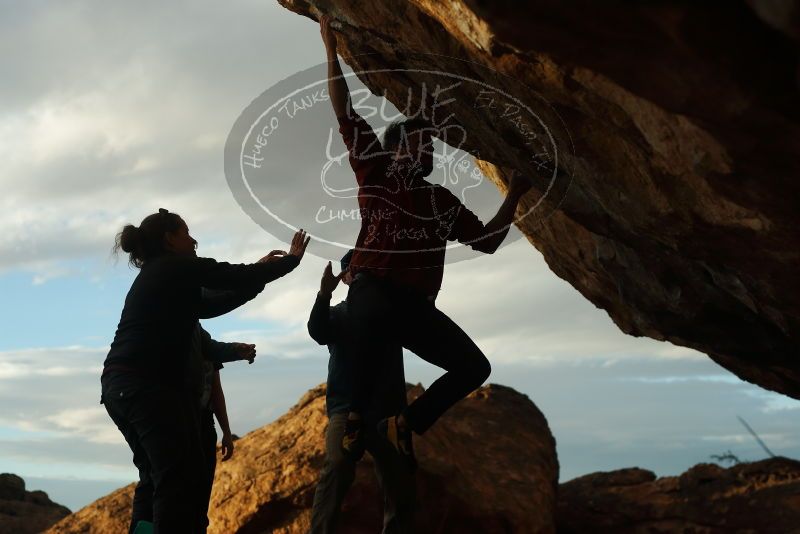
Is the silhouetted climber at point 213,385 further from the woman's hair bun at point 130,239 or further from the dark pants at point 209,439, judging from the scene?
the woman's hair bun at point 130,239

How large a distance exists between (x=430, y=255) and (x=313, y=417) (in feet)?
12.9

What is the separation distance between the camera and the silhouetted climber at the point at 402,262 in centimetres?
623

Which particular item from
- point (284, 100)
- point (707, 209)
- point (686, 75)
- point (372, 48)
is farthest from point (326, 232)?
point (686, 75)

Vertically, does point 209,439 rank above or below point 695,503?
above

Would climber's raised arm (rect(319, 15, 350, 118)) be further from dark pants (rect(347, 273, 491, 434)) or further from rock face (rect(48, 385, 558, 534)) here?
rock face (rect(48, 385, 558, 534))

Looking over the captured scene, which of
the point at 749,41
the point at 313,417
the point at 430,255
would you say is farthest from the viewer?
the point at 313,417

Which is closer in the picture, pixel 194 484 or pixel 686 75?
pixel 686 75

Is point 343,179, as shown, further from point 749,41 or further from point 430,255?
point 749,41

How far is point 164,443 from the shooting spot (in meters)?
5.78

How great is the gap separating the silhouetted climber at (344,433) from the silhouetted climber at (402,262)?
40cm

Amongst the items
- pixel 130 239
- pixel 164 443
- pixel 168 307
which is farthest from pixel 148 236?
pixel 164 443

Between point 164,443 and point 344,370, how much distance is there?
2.03m

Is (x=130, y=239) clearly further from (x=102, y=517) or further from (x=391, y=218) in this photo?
(x=102, y=517)

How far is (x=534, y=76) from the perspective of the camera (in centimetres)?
568
